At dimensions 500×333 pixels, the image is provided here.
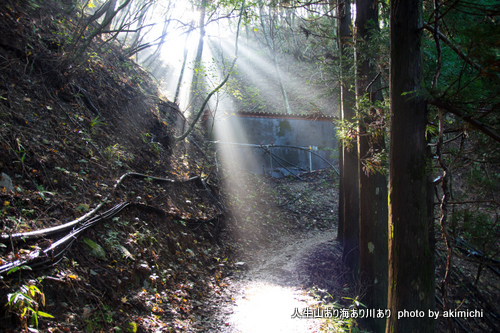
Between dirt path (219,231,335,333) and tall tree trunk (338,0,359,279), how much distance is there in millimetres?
1137

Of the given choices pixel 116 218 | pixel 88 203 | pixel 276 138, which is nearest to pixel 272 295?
pixel 116 218

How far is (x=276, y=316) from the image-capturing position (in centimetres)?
413

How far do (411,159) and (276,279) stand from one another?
3714 mm

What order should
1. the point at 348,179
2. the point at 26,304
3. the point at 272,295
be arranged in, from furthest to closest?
the point at 348,179 → the point at 272,295 → the point at 26,304

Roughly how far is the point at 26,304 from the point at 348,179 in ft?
19.2

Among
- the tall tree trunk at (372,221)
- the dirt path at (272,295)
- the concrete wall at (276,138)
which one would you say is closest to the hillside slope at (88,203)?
the dirt path at (272,295)

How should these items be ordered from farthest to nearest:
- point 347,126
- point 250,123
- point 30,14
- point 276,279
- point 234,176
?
point 250,123 < point 234,176 < point 30,14 < point 276,279 < point 347,126

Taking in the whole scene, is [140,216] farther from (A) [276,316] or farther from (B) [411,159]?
(B) [411,159]

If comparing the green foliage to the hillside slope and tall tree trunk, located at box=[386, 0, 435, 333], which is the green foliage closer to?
the hillside slope

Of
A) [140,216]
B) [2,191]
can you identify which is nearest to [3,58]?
[2,191]

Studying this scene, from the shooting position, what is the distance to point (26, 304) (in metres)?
2.28

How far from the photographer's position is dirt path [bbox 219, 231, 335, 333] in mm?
3875

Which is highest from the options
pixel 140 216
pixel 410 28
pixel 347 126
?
pixel 410 28

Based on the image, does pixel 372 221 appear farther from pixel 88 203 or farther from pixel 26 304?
pixel 26 304
